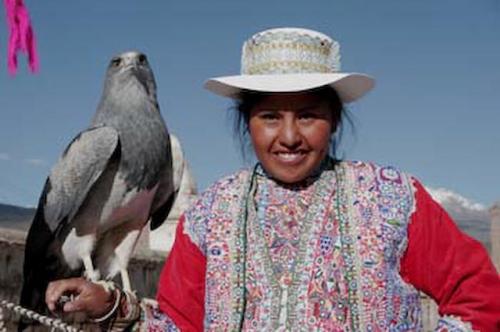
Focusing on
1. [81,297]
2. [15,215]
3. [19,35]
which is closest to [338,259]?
[81,297]

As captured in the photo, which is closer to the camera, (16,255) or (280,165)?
(280,165)

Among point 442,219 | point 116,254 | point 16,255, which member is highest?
point 442,219

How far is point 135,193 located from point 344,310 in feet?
5.42

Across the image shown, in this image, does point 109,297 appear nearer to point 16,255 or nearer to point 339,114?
point 339,114

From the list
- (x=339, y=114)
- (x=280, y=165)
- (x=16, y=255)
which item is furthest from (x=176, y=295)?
(x=16, y=255)

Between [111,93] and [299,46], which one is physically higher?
[299,46]

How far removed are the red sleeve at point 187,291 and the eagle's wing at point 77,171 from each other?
1.37 metres

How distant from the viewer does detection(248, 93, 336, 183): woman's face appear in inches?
81.4

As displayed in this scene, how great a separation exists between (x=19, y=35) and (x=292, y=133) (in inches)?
56.2

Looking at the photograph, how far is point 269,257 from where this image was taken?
6.86 feet

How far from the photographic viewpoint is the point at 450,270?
2.04 m

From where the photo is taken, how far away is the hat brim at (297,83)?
203 centimetres

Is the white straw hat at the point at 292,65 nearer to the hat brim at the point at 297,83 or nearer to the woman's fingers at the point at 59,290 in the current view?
the hat brim at the point at 297,83

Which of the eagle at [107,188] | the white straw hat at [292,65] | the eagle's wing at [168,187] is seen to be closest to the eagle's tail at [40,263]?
the eagle at [107,188]
